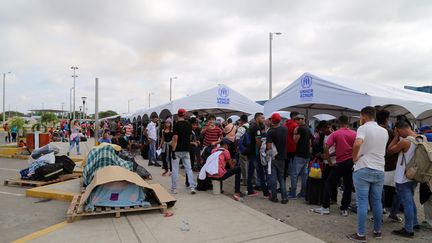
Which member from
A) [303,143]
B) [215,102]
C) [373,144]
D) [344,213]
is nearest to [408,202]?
[373,144]

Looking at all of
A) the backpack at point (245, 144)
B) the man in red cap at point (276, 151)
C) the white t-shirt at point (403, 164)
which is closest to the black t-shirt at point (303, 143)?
the man in red cap at point (276, 151)

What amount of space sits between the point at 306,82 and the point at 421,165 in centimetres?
483

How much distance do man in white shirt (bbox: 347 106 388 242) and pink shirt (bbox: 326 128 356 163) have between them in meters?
0.97

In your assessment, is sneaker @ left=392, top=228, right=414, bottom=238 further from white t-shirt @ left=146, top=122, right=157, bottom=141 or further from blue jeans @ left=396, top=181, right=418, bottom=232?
white t-shirt @ left=146, top=122, right=157, bottom=141

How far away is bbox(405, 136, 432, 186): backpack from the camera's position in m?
4.32

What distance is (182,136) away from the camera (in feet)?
22.1

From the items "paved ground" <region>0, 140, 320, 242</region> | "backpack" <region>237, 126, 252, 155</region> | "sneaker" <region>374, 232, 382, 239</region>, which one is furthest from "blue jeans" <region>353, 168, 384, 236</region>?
"backpack" <region>237, 126, 252, 155</region>

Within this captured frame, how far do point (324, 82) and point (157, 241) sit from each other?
20.2 feet

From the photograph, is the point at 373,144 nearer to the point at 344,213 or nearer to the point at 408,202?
the point at 408,202

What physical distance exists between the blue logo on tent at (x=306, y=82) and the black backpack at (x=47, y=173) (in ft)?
23.0

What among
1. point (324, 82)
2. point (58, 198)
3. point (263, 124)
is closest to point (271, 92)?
point (324, 82)

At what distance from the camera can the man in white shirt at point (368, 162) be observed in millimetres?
4148

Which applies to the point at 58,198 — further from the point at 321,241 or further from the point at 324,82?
the point at 324,82

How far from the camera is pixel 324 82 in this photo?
836 centimetres
